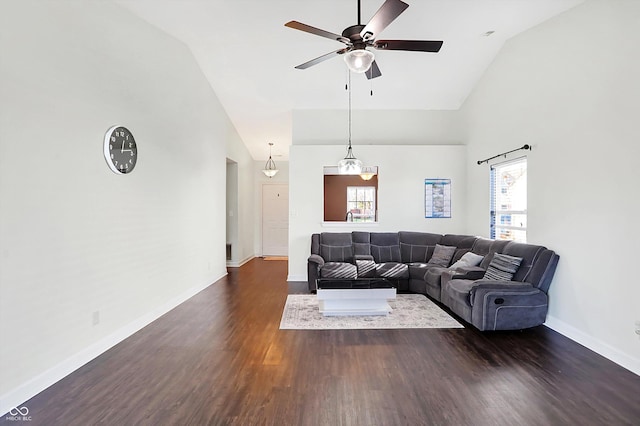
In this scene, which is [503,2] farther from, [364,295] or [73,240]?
[73,240]

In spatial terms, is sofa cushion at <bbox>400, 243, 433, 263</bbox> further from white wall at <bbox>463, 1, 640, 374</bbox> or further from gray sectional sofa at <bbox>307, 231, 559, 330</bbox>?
white wall at <bbox>463, 1, 640, 374</bbox>

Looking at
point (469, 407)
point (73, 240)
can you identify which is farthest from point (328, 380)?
point (73, 240)

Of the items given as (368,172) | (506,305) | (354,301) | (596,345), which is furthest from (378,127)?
(596,345)

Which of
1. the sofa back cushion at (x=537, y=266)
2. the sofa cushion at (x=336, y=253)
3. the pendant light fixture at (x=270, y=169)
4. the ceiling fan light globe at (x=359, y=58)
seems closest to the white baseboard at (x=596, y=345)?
the sofa back cushion at (x=537, y=266)

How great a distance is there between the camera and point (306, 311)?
14.9ft

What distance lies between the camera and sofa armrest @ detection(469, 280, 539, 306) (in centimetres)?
369

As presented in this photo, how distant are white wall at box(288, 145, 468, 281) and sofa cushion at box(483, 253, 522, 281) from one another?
7.29ft

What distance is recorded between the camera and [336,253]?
20.1 ft

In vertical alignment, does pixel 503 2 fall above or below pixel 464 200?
above

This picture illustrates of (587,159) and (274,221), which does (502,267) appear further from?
(274,221)

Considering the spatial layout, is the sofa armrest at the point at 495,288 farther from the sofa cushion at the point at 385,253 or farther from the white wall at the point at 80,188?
the white wall at the point at 80,188

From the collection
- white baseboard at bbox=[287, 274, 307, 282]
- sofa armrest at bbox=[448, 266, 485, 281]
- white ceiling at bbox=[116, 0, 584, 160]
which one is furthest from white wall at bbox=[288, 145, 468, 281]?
sofa armrest at bbox=[448, 266, 485, 281]

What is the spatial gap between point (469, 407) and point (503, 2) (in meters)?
4.30

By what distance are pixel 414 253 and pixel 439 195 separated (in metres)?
1.31
